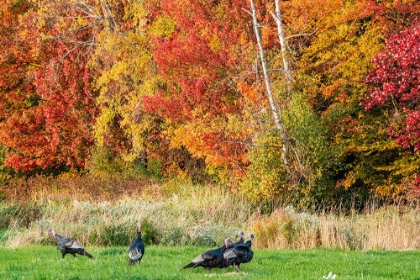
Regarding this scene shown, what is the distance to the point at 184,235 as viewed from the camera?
1838 cm

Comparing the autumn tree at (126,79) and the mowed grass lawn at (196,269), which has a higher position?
the autumn tree at (126,79)

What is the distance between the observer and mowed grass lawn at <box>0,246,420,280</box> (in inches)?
438

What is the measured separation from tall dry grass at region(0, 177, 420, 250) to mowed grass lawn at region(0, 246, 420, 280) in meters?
1.80

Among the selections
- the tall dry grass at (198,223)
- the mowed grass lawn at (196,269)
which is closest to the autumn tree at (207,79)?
the tall dry grass at (198,223)

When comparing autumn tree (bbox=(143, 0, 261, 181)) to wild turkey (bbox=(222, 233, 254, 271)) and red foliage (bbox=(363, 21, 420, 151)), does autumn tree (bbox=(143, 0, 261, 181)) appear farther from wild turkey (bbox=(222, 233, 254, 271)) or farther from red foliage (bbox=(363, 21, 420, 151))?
wild turkey (bbox=(222, 233, 254, 271))

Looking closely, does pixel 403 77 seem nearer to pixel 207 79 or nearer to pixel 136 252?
pixel 207 79

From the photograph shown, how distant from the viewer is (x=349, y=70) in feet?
85.9

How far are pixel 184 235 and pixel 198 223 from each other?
2362mm

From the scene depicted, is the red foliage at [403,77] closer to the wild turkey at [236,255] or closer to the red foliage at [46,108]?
the wild turkey at [236,255]

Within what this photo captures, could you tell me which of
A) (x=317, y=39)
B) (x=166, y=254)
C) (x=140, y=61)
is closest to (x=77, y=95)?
(x=140, y=61)

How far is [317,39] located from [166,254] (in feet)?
48.5

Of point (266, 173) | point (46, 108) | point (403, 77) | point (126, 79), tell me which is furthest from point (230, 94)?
point (46, 108)

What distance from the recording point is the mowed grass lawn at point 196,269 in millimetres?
11127

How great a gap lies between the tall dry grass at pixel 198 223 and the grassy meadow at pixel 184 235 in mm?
26
